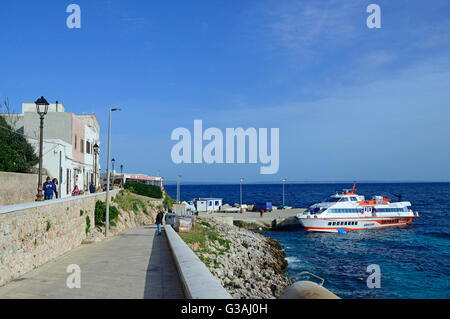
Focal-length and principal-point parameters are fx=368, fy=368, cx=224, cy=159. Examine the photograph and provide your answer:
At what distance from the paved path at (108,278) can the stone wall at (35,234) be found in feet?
1.07

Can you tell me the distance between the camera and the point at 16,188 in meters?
17.1

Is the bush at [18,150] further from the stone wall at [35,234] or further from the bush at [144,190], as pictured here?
the bush at [144,190]

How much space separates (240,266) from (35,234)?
12.5m

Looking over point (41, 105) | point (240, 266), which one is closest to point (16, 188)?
point (41, 105)

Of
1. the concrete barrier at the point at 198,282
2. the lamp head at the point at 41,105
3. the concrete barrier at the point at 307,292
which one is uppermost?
the lamp head at the point at 41,105

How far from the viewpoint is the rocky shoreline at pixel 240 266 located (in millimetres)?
16688

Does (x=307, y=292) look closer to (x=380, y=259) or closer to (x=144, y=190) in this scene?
(x=380, y=259)

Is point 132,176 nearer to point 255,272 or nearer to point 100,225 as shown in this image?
point 100,225

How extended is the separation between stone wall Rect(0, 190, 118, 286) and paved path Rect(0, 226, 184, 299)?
32 cm

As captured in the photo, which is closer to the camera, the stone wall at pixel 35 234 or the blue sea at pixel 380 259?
the stone wall at pixel 35 234

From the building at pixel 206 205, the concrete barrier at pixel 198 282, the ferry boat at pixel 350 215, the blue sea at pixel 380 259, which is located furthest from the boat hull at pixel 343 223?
the concrete barrier at pixel 198 282

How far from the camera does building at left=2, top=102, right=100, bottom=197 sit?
88.2 feet
